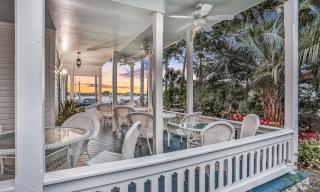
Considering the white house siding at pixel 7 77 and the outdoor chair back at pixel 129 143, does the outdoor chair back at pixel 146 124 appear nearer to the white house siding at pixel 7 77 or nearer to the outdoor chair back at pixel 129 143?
the outdoor chair back at pixel 129 143

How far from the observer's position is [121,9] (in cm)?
380

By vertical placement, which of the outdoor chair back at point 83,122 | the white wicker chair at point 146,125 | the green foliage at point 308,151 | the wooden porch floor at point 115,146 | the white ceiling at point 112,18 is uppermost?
the white ceiling at point 112,18

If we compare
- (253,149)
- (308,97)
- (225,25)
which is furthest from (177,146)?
(225,25)

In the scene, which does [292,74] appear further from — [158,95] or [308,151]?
[158,95]

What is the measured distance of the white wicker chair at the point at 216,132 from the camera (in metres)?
3.48

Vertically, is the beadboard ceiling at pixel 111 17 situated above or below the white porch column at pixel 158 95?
above

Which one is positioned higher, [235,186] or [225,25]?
[225,25]

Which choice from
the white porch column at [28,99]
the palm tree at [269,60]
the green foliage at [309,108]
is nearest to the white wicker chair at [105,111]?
the palm tree at [269,60]

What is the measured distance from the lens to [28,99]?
61.5 inches

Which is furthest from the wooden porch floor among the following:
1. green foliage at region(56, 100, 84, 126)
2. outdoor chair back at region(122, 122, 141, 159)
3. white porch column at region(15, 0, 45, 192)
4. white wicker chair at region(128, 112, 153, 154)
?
white porch column at region(15, 0, 45, 192)

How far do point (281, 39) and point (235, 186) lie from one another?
403 cm

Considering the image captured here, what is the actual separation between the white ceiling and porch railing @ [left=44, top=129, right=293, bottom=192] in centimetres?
199

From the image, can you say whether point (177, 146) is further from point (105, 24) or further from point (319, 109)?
point (319, 109)

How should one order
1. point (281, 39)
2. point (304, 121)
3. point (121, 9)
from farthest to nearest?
1. point (304, 121)
2. point (281, 39)
3. point (121, 9)
